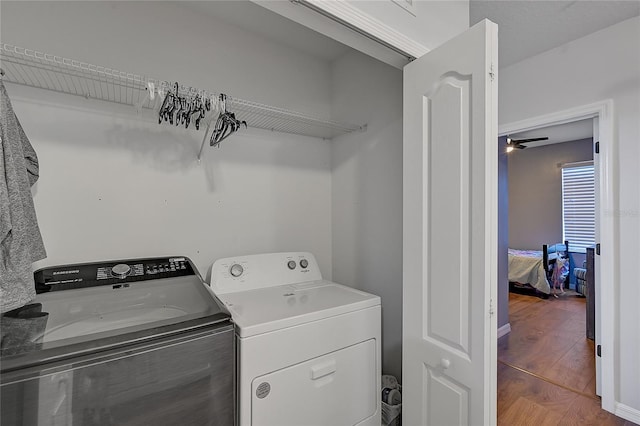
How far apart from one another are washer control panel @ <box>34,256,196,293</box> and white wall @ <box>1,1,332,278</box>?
0.15 meters

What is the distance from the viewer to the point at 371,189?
2.03 metres

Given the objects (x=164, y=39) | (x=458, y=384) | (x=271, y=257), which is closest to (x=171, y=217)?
(x=271, y=257)

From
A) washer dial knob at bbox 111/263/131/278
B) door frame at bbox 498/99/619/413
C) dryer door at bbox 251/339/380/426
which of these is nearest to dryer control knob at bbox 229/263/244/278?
washer dial knob at bbox 111/263/131/278

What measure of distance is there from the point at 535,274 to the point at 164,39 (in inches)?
223

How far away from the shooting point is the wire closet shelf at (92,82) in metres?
1.15

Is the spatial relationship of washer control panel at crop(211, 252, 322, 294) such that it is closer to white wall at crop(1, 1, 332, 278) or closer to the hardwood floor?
white wall at crop(1, 1, 332, 278)

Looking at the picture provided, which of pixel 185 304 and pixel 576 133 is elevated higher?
pixel 576 133

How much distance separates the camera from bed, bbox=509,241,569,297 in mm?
4664

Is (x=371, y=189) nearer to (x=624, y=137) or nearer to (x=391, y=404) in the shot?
(x=391, y=404)

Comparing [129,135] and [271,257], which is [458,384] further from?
[129,135]

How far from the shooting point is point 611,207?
204 centimetres

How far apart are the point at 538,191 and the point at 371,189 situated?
5.34 metres

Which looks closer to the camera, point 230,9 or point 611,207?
point 230,9

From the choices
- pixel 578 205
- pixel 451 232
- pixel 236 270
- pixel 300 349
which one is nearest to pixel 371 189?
pixel 451 232
